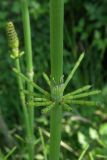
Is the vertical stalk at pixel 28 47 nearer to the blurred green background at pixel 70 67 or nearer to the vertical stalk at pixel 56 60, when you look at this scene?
the vertical stalk at pixel 56 60

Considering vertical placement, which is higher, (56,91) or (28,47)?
(28,47)

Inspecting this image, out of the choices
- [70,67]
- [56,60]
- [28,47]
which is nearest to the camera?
[56,60]

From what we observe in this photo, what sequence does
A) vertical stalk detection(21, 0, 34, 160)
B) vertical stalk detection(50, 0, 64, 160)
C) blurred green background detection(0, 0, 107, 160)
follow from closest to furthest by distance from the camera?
1. vertical stalk detection(50, 0, 64, 160)
2. vertical stalk detection(21, 0, 34, 160)
3. blurred green background detection(0, 0, 107, 160)

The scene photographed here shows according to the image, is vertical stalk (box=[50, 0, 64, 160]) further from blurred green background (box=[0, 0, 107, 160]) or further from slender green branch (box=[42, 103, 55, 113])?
blurred green background (box=[0, 0, 107, 160])

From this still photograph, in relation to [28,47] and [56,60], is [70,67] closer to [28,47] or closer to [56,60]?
[28,47]

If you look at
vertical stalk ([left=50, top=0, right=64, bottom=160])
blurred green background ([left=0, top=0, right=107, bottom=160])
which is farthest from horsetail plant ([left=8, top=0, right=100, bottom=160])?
blurred green background ([left=0, top=0, right=107, bottom=160])

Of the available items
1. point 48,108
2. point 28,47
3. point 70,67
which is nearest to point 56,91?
point 48,108
